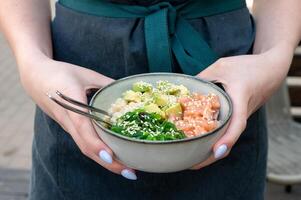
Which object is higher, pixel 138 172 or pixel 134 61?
pixel 134 61

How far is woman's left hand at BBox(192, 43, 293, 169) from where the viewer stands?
865 mm

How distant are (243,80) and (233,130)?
0.39 feet

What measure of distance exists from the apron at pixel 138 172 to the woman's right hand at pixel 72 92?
0.33 ft

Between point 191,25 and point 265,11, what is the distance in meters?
0.20

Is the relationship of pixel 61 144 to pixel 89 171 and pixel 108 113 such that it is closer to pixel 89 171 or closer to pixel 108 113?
pixel 89 171

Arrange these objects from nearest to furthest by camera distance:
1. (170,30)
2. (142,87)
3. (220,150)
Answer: (220,150) < (142,87) < (170,30)

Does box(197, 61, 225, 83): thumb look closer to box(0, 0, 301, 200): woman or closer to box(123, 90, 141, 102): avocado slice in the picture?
box(0, 0, 301, 200): woman

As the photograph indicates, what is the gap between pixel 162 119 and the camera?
2.90ft

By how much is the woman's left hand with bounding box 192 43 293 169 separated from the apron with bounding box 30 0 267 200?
0.31 ft

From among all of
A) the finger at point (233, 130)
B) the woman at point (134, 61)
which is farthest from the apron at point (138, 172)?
the finger at point (233, 130)

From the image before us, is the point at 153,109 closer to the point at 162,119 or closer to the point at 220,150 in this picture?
the point at 162,119

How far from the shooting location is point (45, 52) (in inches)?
42.0

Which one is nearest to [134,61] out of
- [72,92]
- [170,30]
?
[170,30]

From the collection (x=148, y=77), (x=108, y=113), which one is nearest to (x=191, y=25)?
(x=148, y=77)
